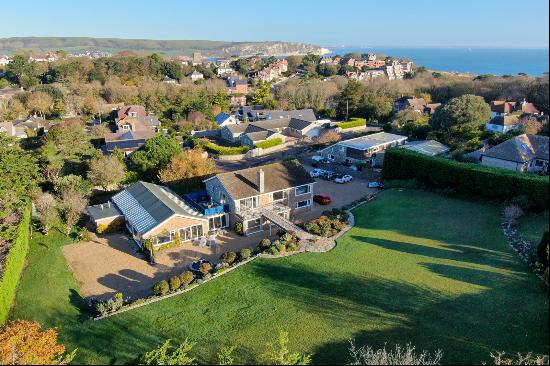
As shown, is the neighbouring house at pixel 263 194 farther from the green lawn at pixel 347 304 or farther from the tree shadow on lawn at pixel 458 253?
the tree shadow on lawn at pixel 458 253

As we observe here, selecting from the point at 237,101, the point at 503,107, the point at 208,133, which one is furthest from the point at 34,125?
the point at 503,107

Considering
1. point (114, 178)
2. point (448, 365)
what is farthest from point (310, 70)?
point (448, 365)

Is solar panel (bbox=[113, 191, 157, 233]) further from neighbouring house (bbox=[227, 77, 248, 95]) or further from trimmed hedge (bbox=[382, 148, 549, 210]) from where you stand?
neighbouring house (bbox=[227, 77, 248, 95])

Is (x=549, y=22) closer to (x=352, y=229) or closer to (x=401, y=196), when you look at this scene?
(x=352, y=229)

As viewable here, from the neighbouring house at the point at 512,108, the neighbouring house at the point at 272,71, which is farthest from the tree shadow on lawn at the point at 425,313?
the neighbouring house at the point at 272,71

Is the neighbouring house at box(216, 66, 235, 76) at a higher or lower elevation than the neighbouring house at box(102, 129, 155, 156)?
higher

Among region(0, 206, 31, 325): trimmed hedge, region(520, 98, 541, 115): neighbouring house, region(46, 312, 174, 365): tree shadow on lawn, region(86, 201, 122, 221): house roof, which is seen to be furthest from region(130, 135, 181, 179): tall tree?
region(520, 98, 541, 115): neighbouring house

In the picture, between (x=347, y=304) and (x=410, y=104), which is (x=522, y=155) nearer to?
(x=347, y=304)
